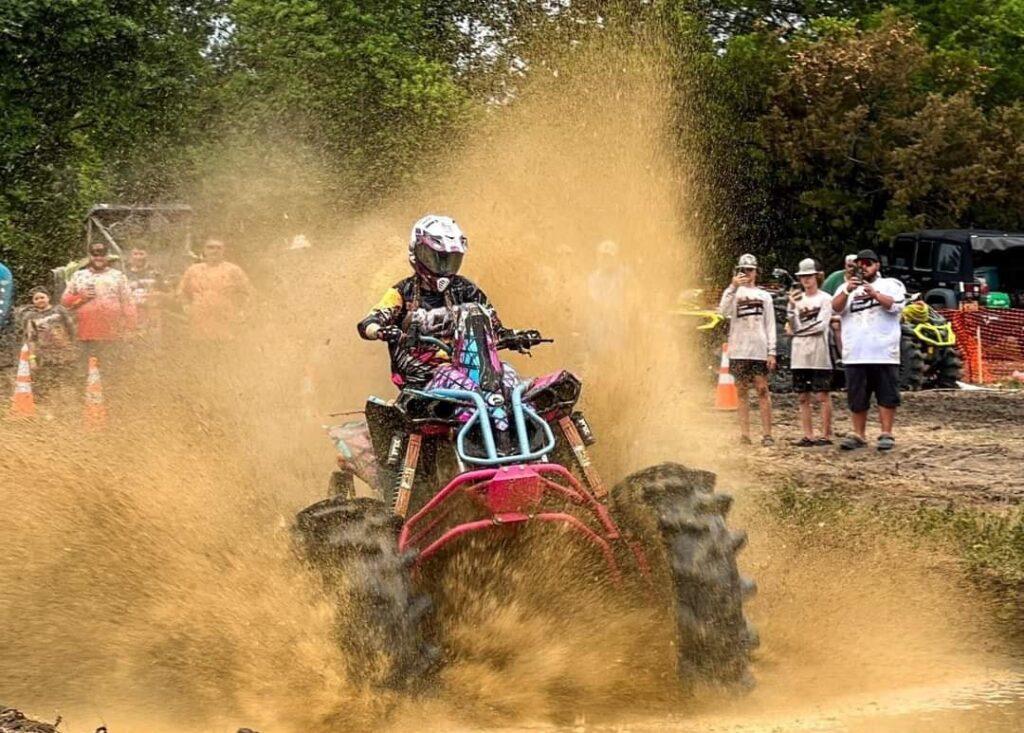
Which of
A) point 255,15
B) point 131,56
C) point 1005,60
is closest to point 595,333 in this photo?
point 131,56

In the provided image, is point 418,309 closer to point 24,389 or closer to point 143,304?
point 24,389

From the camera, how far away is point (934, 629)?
24.3 ft

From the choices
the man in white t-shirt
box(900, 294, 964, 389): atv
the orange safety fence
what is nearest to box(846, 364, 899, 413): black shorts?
the man in white t-shirt

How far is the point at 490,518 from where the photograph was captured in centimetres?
624

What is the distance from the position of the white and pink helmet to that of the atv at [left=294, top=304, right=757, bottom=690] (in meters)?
0.49

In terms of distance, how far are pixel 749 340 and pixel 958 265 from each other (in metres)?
12.0

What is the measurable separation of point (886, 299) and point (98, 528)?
7.69m

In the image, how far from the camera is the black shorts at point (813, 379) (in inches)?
554

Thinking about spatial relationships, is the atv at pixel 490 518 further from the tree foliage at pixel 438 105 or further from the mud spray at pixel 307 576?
the tree foliage at pixel 438 105

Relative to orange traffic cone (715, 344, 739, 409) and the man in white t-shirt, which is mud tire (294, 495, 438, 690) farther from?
orange traffic cone (715, 344, 739, 409)

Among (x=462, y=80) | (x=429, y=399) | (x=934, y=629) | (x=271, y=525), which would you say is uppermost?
(x=462, y=80)

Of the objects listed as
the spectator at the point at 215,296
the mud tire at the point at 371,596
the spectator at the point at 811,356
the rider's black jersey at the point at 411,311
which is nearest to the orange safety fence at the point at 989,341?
the spectator at the point at 811,356

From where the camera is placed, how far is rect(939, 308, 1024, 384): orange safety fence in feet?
71.5

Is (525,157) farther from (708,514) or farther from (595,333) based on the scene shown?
(708,514)
